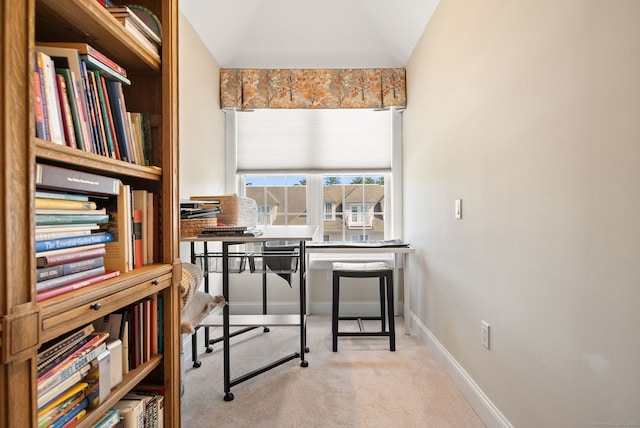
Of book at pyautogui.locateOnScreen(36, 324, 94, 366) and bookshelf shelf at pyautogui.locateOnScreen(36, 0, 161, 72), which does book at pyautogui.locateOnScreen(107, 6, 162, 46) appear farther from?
book at pyautogui.locateOnScreen(36, 324, 94, 366)

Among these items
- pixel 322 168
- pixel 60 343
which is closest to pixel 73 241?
pixel 60 343

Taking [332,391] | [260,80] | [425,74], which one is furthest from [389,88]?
[332,391]

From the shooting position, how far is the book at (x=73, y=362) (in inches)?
29.6

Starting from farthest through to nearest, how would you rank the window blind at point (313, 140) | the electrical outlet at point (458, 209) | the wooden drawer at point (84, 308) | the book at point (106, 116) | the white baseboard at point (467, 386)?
the window blind at point (313, 140) → the electrical outlet at point (458, 209) → the white baseboard at point (467, 386) → the book at point (106, 116) → the wooden drawer at point (84, 308)

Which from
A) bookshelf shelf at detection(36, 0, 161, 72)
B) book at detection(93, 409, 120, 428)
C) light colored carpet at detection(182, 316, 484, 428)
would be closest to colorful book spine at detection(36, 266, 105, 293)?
book at detection(93, 409, 120, 428)

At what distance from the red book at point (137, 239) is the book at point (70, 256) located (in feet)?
0.44

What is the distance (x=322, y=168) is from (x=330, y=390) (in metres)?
1.97

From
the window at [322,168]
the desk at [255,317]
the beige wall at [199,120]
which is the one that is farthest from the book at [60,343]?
the window at [322,168]

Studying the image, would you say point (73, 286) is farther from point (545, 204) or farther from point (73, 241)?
point (545, 204)

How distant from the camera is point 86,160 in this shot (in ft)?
2.84

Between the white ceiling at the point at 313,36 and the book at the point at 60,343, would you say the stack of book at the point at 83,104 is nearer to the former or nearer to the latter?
the book at the point at 60,343

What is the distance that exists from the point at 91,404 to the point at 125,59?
1.13 meters

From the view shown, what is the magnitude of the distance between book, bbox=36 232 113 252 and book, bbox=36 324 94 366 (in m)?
0.25

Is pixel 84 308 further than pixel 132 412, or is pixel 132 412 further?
pixel 132 412
